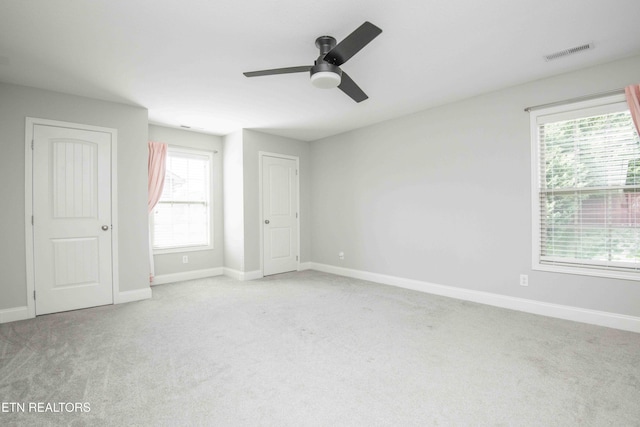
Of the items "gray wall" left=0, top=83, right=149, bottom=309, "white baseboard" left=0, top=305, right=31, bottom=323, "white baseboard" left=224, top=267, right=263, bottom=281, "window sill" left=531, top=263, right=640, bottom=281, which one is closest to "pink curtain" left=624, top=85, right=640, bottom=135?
"window sill" left=531, top=263, right=640, bottom=281

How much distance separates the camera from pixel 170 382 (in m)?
2.10

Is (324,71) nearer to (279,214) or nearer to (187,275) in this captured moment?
(279,214)

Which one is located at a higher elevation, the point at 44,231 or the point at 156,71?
the point at 156,71

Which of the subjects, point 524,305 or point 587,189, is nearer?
point 587,189

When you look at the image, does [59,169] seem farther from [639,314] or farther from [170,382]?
[639,314]

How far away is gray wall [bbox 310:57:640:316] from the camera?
3223 millimetres

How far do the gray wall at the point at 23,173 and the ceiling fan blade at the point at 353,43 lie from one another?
3.06 meters

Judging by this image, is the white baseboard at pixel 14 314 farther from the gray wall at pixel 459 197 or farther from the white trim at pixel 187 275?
the gray wall at pixel 459 197

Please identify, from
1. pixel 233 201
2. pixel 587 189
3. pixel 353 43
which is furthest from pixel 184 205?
pixel 587 189

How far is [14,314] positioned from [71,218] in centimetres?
113

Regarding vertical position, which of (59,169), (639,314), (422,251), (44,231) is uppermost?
(59,169)

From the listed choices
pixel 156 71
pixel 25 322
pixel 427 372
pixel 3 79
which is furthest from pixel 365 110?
pixel 25 322

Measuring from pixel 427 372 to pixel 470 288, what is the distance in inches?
81.3

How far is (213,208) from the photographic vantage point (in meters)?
5.58
